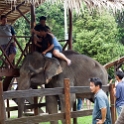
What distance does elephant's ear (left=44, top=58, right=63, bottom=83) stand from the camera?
964 cm

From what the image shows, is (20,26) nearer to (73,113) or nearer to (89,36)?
(89,36)

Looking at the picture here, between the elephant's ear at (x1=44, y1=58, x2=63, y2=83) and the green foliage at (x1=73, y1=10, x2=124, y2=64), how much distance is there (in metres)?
11.2

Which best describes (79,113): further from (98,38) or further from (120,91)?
(98,38)

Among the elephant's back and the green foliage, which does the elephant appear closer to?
the elephant's back

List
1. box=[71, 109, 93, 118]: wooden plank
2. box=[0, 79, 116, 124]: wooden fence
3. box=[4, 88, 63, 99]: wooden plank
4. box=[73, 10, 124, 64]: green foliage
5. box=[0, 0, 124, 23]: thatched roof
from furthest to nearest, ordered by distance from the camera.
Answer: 1. box=[73, 10, 124, 64]: green foliage
2. box=[0, 0, 124, 23]: thatched roof
3. box=[71, 109, 93, 118]: wooden plank
4. box=[4, 88, 63, 99]: wooden plank
5. box=[0, 79, 116, 124]: wooden fence

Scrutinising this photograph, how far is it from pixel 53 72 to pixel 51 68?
0.11 metres

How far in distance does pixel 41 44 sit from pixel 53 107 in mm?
1569

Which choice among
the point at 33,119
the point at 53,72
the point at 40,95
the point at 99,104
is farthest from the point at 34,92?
the point at 53,72

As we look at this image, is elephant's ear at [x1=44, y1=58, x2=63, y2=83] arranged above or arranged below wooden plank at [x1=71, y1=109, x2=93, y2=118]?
above

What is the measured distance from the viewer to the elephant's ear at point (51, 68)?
9.64 m

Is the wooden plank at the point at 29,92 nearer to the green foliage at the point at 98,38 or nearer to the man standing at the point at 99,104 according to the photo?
the man standing at the point at 99,104

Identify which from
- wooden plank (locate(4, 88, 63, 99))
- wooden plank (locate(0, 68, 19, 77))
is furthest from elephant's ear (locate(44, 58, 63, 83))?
wooden plank (locate(4, 88, 63, 99))

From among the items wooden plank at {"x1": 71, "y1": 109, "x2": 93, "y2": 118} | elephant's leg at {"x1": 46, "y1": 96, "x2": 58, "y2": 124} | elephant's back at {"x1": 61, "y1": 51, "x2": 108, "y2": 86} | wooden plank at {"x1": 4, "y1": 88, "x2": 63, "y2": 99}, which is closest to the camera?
→ wooden plank at {"x1": 4, "y1": 88, "x2": 63, "y2": 99}

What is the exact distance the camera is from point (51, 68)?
9.64 metres
